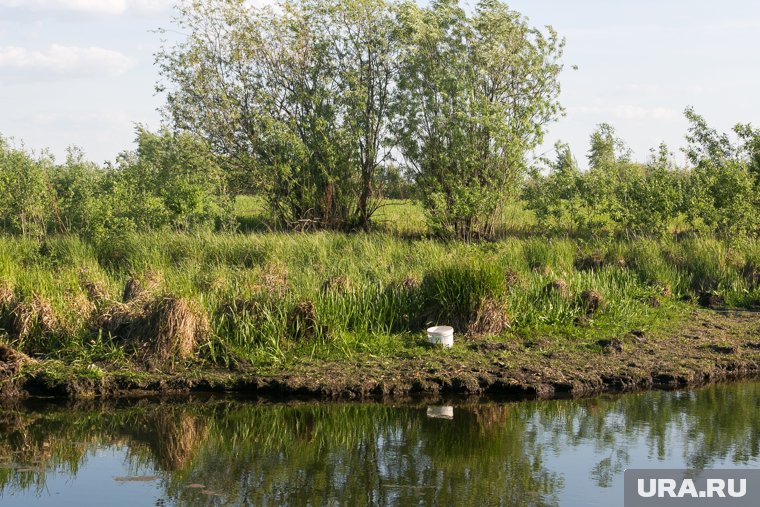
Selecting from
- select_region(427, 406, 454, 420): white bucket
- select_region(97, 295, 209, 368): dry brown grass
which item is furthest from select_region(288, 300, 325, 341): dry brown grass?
select_region(427, 406, 454, 420): white bucket

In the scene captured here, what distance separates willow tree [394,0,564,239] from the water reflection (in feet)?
35.4

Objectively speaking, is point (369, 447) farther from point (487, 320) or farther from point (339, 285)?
point (339, 285)

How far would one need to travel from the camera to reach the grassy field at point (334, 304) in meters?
12.3

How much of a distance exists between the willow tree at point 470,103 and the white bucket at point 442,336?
360 inches

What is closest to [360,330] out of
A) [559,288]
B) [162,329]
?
[162,329]

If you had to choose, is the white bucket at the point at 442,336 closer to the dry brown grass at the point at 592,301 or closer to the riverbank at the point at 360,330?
the riverbank at the point at 360,330

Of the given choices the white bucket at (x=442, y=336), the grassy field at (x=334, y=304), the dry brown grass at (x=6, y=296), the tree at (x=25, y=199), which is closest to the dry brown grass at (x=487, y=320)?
the grassy field at (x=334, y=304)

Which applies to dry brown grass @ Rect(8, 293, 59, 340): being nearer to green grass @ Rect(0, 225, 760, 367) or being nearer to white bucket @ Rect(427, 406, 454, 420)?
green grass @ Rect(0, 225, 760, 367)

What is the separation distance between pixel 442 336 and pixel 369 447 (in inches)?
124

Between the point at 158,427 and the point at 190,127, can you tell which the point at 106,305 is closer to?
the point at 158,427

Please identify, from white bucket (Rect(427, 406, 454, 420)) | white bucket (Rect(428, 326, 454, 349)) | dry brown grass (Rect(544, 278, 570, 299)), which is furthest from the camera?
dry brown grass (Rect(544, 278, 570, 299))

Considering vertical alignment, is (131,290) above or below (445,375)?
above

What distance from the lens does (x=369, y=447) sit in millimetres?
9781

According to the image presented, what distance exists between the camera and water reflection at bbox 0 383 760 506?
8.51m
